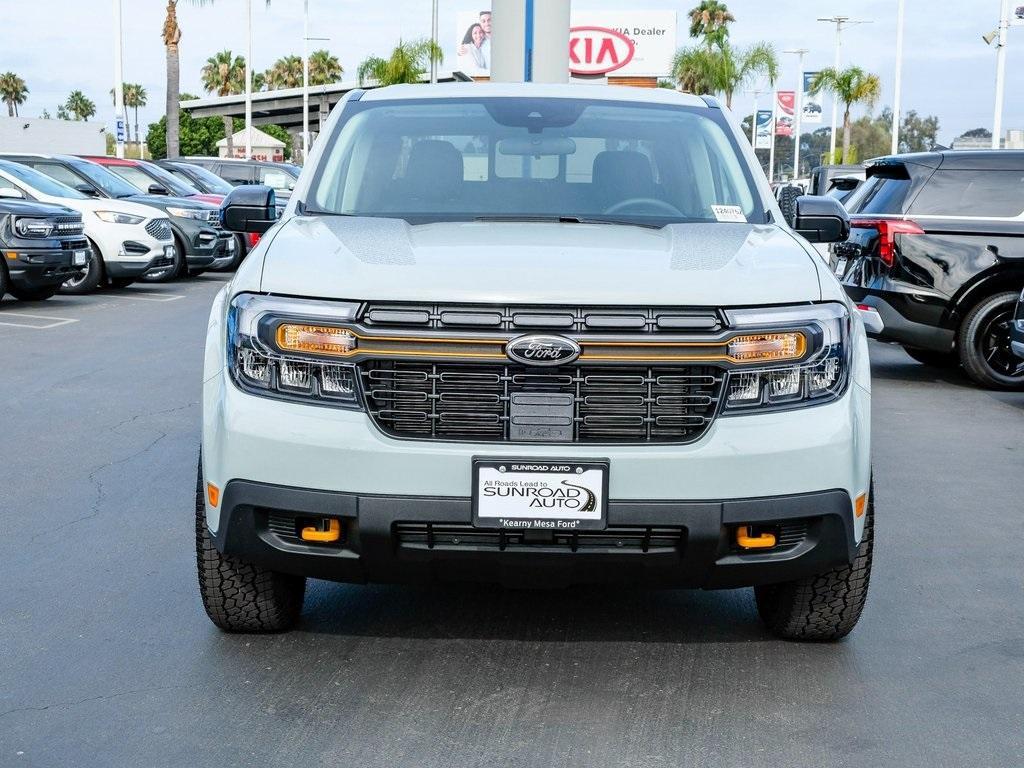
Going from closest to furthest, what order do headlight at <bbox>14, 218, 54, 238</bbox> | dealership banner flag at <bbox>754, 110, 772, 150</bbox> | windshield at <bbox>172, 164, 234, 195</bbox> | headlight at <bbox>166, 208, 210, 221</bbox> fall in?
headlight at <bbox>14, 218, 54, 238</bbox> < headlight at <bbox>166, 208, 210, 221</bbox> < windshield at <bbox>172, 164, 234, 195</bbox> < dealership banner flag at <bbox>754, 110, 772, 150</bbox>

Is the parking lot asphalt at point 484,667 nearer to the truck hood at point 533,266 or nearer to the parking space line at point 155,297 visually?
the truck hood at point 533,266

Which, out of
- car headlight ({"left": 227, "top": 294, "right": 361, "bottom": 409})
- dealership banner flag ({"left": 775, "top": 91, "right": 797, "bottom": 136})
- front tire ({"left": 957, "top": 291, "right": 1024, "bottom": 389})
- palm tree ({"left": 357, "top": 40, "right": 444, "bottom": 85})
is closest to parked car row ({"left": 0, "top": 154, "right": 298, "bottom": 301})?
front tire ({"left": 957, "top": 291, "right": 1024, "bottom": 389})

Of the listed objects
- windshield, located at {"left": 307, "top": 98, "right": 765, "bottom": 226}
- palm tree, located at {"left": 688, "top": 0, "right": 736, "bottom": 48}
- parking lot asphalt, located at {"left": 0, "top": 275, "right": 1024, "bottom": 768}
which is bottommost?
parking lot asphalt, located at {"left": 0, "top": 275, "right": 1024, "bottom": 768}

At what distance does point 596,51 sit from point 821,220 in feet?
225

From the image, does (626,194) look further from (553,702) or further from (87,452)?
(87,452)

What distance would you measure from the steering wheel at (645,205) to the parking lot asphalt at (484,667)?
4.52 ft

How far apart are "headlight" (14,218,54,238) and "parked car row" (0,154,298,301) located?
0.01 meters

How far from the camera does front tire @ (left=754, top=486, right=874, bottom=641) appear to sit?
433 cm

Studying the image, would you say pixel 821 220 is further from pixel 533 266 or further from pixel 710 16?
pixel 710 16

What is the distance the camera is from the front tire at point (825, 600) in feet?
14.2

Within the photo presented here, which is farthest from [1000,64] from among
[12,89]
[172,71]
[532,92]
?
[12,89]

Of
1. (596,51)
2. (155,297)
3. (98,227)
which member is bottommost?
(155,297)

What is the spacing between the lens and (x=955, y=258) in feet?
36.2

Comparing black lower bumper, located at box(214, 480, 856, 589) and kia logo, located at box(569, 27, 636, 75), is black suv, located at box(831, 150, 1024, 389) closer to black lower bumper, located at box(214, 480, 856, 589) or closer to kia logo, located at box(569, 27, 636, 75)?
black lower bumper, located at box(214, 480, 856, 589)
